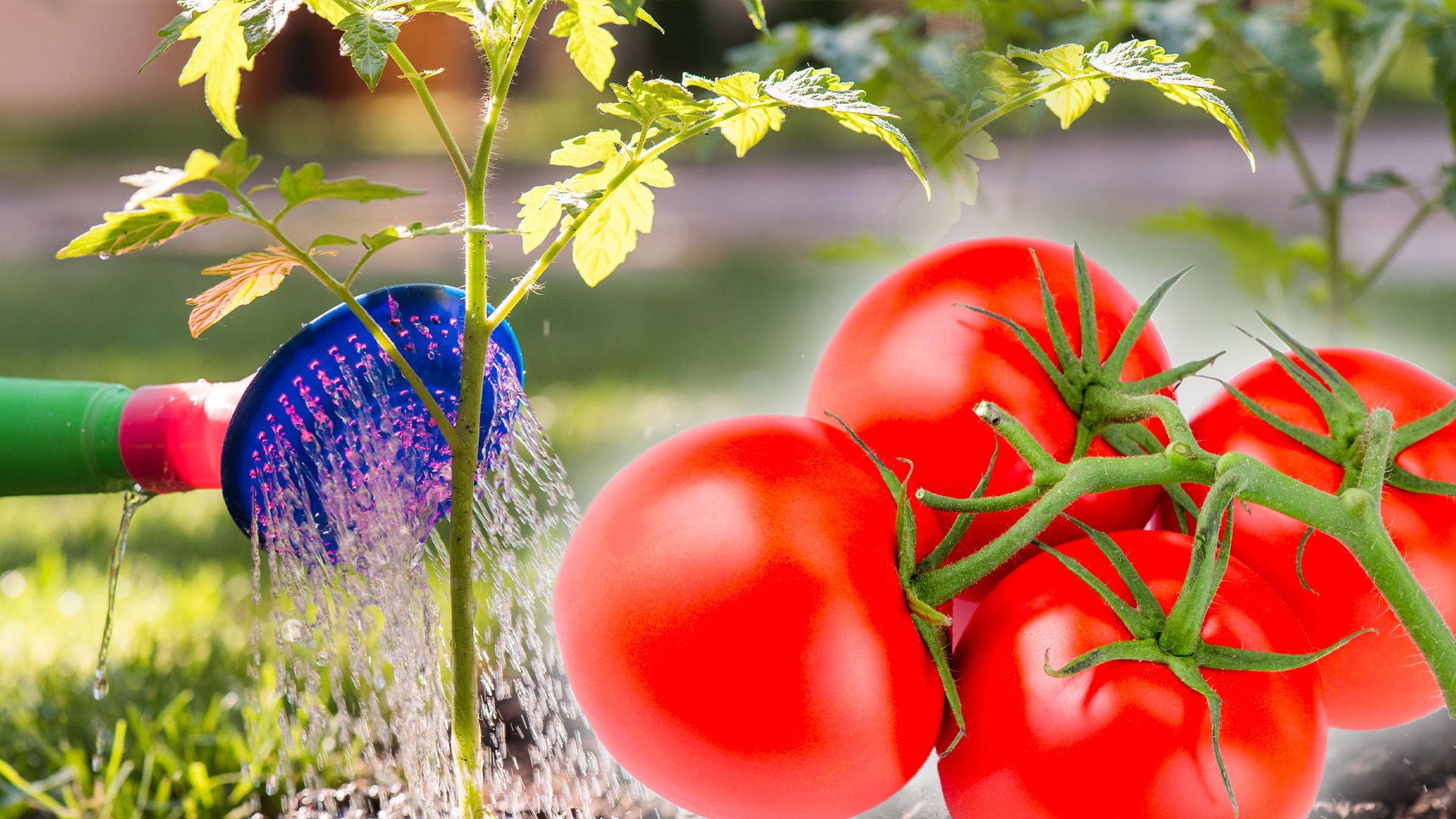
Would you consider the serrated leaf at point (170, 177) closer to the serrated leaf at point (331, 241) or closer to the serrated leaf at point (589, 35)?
the serrated leaf at point (331, 241)

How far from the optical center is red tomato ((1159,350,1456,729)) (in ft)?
2.88

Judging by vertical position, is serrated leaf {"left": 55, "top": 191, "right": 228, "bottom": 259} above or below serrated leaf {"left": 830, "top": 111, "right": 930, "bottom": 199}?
above

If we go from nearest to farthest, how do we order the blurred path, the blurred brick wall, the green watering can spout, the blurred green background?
the green watering can spout < the blurred green background < the blurred path < the blurred brick wall

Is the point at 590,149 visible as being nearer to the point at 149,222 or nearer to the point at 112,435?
the point at 149,222

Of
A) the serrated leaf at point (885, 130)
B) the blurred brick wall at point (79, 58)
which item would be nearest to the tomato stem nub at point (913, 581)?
the serrated leaf at point (885, 130)

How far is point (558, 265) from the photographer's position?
5.16 m

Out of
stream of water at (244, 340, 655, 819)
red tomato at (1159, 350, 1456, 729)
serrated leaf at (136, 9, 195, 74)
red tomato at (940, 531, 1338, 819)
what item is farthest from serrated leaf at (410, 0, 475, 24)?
red tomato at (1159, 350, 1456, 729)

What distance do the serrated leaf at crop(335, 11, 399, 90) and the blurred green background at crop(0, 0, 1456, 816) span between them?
0.49 metres

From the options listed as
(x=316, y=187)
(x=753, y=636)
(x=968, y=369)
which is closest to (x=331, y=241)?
(x=316, y=187)

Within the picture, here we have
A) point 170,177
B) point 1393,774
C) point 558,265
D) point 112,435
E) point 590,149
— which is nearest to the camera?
point 170,177

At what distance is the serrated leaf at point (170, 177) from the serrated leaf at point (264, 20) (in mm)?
91

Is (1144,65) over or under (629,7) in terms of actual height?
under

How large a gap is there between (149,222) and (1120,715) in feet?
2.10

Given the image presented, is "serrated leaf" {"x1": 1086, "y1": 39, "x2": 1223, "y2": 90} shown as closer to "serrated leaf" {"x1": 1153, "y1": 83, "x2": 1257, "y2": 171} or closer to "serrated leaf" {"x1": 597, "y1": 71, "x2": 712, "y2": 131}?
"serrated leaf" {"x1": 1153, "y1": 83, "x2": 1257, "y2": 171}
